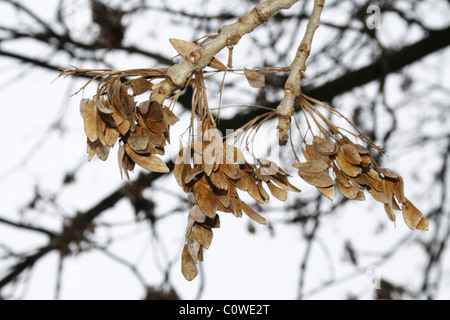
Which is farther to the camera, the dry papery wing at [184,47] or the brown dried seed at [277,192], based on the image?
the brown dried seed at [277,192]

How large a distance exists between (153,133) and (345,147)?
28 cm

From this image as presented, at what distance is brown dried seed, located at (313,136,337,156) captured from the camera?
0.69 m

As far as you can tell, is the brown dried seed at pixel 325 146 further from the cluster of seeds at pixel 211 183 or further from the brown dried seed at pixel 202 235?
the brown dried seed at pixel 202 235

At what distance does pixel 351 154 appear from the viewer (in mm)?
Answer: 672

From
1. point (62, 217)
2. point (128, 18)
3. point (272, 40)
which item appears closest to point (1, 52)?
point (128, 18)

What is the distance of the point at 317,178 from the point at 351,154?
60 millimetres

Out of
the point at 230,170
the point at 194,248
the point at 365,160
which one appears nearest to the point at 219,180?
the point at 230,170

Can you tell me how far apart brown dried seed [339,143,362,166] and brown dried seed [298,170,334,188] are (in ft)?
0.13

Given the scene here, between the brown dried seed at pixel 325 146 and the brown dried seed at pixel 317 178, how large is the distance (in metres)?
0.03

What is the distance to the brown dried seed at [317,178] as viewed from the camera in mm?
685

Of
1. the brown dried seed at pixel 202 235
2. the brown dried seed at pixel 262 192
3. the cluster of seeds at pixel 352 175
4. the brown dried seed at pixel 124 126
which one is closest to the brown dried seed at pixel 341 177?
the cluster of seeds at pixel 352 175
